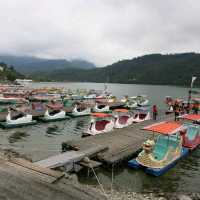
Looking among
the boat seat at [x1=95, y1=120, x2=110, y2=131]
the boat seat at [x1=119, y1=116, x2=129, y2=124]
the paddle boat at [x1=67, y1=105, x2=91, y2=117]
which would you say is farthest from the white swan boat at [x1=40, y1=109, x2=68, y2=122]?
the boat seat at [x1=95, y1=120, x2=110, y2=131]

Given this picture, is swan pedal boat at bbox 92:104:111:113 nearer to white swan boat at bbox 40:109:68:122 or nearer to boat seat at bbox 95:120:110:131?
white swan boat at bbox 40:109:68:122

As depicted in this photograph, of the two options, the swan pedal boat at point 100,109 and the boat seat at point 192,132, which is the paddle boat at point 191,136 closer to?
the boat seat at point 192,132

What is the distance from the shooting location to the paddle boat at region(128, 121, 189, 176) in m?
13.1

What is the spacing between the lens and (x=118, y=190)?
36.2 ft

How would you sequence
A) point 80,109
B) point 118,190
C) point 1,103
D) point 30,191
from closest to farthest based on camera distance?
point 30,191 → point 118,190 → point 80,109 → point 1,103

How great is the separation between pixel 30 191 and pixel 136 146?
11591mm

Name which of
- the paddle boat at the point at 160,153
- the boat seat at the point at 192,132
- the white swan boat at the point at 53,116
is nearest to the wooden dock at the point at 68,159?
the paddle boat at the point at 160,153

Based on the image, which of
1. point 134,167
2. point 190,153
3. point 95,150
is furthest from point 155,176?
point 190,153

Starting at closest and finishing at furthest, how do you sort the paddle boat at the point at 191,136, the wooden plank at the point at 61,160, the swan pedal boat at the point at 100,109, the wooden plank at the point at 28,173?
the wooden plank at the point at 28,173
the wooden plank at the point at 61,160
the paddle boat at the point at 191,136
the swan pedal boat at the point at 100,109

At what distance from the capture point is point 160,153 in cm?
1493

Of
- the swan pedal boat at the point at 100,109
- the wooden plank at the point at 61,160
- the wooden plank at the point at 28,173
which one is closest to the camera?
the wooden plank at the point at 28,173

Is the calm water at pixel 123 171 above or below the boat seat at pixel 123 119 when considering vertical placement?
below

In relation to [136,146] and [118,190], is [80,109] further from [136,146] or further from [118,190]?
[118,190]

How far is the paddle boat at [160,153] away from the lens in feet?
43.0
